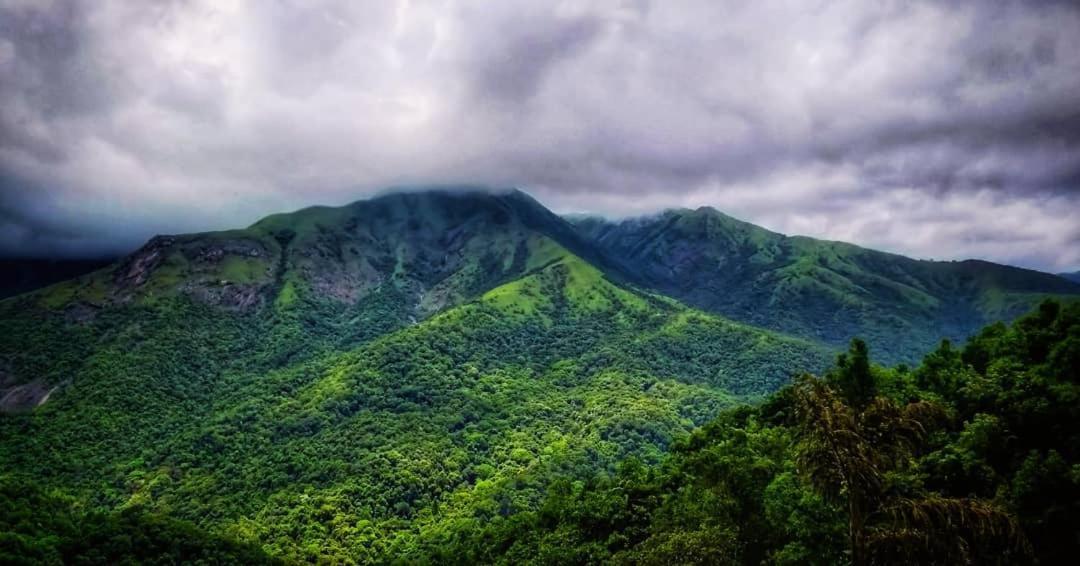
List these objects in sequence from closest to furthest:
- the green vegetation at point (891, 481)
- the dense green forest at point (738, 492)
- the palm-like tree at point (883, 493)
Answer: the palm-like tree at point (883, 493) < the green vegetation at point (891, 481) < the dense green forest at point (738, 492)

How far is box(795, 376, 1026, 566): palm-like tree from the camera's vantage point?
1452cm

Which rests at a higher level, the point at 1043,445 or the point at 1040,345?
the point at 1040,345

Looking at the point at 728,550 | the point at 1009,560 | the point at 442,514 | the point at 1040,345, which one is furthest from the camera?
the point at 442,514

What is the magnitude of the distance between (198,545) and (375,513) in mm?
56254

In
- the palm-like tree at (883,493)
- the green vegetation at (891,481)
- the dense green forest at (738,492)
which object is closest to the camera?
the palm-like tree at (883,493)

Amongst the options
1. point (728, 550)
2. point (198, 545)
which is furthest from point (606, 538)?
point (198, 545)

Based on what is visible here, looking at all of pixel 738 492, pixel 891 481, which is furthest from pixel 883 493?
pixel 738 492

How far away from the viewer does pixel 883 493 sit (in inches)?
631

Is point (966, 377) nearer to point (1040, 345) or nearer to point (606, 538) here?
point (1040, 345)

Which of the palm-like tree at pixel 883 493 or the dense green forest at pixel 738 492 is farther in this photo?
the dense green forest at pixel 738 492

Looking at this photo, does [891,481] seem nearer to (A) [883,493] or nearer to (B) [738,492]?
(A) [883,493]

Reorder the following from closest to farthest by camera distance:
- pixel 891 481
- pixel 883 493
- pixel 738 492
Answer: pixel 883 493, pixel 891 481, pixel 738 492

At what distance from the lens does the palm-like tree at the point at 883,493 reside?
571 inches

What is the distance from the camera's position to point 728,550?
99.8 ft
